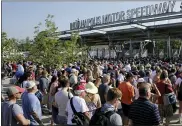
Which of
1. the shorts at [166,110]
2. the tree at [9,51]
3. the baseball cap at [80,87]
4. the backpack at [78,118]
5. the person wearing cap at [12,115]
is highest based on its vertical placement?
the tree at [9,51]

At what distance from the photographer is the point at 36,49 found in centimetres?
2423

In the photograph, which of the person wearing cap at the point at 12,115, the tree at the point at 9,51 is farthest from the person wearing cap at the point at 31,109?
the tree at the point at 9,51

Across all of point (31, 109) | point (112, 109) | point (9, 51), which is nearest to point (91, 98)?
point (31, 109)

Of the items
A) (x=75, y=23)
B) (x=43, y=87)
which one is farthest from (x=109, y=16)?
(x=43, y=87)

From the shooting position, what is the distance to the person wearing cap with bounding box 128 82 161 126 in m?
5.14

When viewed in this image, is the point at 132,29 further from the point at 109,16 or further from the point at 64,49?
the point at 64,49

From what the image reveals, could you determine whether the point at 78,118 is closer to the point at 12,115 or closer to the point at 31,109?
the point at 31,109

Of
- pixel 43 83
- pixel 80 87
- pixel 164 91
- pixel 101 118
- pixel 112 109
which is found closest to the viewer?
pixel 101 118

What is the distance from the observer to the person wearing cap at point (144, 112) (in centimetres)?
514

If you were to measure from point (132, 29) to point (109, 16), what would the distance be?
1708 centimetres

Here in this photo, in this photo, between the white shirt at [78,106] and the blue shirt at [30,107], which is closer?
the white shirt at [78,106]

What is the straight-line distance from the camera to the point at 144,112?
5168 millimetres

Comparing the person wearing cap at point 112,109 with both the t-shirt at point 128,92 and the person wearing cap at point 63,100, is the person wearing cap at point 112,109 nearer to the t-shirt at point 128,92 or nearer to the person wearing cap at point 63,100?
the person wearing cap at point 63,100

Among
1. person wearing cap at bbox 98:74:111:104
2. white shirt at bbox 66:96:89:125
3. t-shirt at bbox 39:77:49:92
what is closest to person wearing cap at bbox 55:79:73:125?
white shirt at bbox 66:96:89:125
